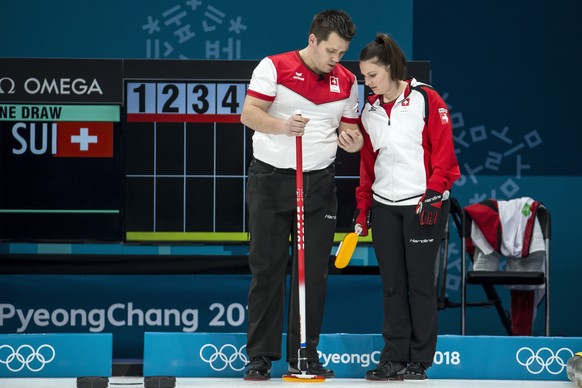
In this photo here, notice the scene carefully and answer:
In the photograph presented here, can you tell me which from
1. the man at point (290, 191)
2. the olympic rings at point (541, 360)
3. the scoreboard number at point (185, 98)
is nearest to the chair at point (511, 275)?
the olympic rings at point (541, 360)

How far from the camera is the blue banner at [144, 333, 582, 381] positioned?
476cm

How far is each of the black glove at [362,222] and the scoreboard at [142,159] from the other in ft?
4.09

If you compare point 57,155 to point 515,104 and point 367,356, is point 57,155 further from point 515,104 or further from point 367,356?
point 515,104

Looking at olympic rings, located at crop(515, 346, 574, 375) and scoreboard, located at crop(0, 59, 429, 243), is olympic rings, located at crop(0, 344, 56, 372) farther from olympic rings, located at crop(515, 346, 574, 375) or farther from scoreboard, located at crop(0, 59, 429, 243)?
olympic rings, located at crop(515, 346, 574, 375)

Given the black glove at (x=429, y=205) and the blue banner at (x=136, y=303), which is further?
the blue banner at (x=136, y=303)

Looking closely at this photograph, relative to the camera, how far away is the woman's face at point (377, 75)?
4.50 m

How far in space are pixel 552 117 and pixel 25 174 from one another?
3.60m

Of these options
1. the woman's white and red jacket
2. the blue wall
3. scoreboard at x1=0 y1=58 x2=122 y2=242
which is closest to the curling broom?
the woman's white and red jacket

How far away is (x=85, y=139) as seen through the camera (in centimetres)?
591

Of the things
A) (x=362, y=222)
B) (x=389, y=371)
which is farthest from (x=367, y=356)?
(x=362, y=222)

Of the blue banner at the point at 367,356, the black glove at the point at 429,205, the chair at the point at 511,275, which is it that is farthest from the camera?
the chair at the point at 511,275

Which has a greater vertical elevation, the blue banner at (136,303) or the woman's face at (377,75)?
the woman's face at (377,75)

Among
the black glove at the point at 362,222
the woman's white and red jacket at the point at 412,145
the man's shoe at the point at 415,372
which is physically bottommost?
the man's shoe at the point at 415,372

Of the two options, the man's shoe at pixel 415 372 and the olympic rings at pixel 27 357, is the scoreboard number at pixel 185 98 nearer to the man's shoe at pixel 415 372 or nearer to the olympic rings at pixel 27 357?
the olympic rings at pixel 27 357
